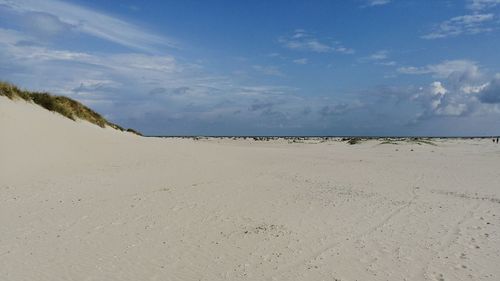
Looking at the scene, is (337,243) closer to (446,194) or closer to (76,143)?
(446,194)

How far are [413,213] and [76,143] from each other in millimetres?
15413

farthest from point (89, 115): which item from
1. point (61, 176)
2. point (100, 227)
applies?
point (100, 227)

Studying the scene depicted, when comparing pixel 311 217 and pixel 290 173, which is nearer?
pixel 311 217

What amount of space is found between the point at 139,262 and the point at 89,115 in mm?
29635

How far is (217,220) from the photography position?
36.3 feet

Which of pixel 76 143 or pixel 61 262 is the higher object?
pixel 76 143

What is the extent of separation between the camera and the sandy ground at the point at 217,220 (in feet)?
25.7

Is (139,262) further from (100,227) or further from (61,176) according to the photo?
(61,176)

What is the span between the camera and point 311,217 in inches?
461

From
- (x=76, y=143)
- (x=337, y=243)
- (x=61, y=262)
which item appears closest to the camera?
(x=61, y=262)

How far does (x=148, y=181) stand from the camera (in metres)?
16.5

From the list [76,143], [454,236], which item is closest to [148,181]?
[76,143]

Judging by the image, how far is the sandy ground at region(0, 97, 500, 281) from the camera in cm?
783

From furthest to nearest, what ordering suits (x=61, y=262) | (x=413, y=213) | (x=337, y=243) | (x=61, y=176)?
(x=61, y=176), (x=413, y=213), (x=337, y=243), (x=61, y=262)
